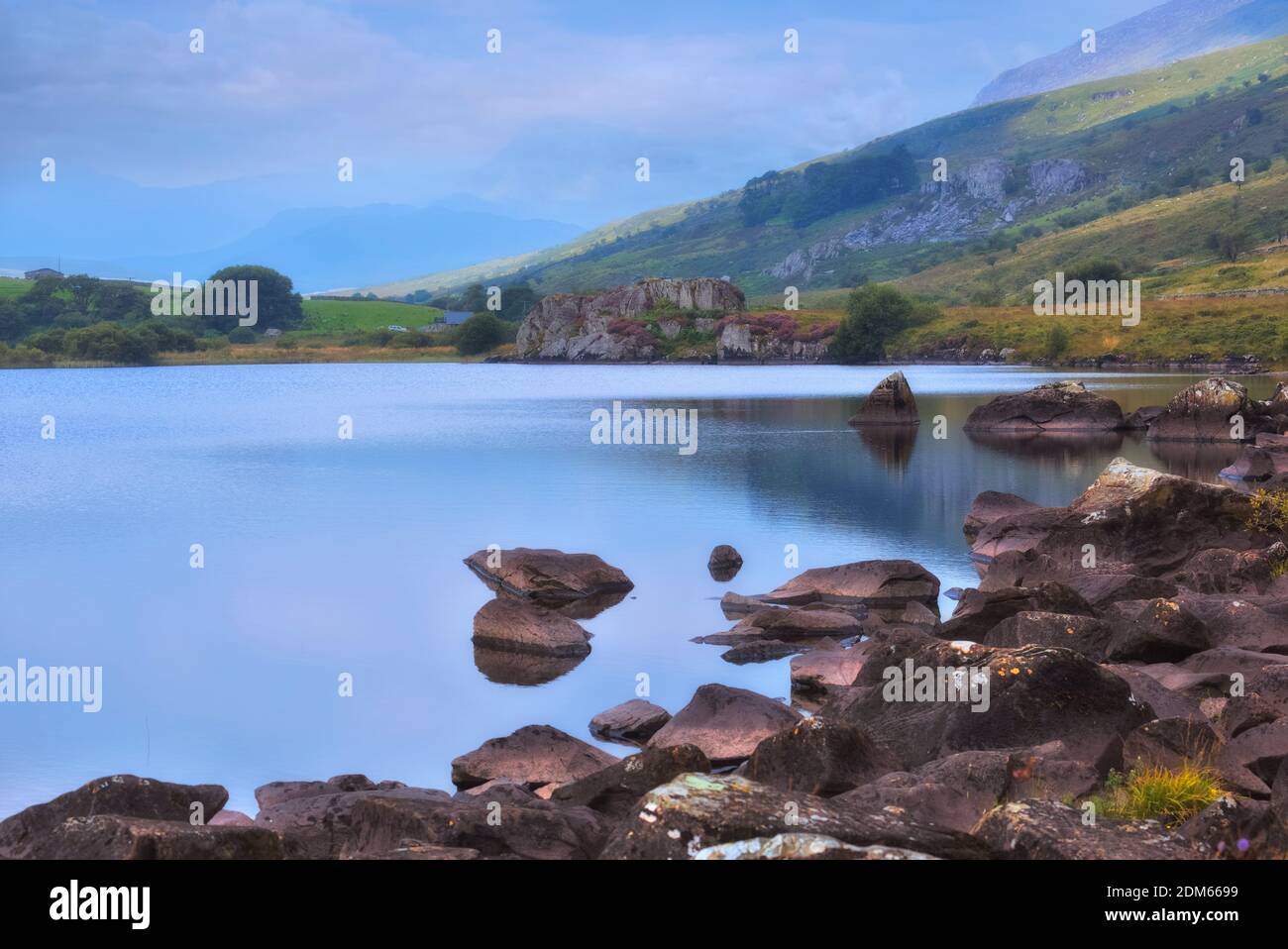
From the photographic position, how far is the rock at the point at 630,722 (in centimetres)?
1853

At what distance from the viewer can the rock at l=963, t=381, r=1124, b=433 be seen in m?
66.9

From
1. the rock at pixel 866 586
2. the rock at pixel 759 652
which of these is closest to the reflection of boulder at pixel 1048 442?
the rock at pixel 866 586

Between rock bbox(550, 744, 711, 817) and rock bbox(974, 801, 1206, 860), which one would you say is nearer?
rock bbox(974, 801, 1206, 860)

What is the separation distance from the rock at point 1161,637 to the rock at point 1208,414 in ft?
154

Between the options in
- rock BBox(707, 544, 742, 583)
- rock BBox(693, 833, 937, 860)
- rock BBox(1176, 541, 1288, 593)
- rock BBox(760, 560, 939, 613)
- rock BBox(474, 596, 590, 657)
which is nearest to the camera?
rock BBox(693, 833, 937, 860)

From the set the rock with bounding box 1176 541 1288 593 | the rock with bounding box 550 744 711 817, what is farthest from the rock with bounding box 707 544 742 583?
the rock with bounding box 550 744 711 817

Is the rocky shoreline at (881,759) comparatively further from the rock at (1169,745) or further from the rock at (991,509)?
the rock at (991,509)

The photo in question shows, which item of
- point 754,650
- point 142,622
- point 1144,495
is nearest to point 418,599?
point 142,622

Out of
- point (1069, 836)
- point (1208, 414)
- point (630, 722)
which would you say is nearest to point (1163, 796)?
point (1069, 836)

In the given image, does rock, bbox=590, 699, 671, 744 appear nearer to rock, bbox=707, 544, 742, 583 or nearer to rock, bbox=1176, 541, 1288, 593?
rock, bbox=1176, 541, 1288, 593

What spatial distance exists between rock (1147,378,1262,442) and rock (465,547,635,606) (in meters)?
40.9

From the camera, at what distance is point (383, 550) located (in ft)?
116

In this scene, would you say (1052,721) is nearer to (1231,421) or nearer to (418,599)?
(418,599)

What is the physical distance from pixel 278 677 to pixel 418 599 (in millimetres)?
6307
